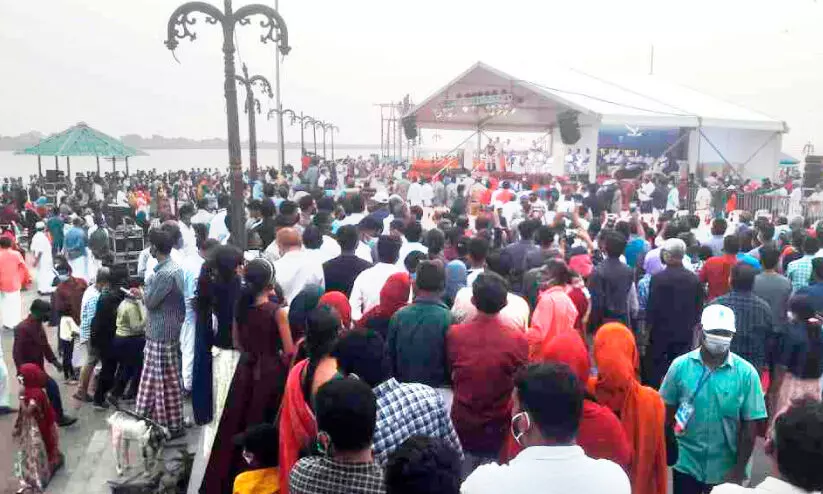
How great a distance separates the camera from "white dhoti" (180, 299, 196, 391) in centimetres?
575

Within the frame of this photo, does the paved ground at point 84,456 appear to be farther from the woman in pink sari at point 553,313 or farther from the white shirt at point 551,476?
the white shirt at point 551,476

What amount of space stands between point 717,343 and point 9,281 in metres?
9.40

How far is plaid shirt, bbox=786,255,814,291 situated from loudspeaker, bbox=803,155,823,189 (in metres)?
15.9

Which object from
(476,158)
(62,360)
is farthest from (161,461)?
(476,158)

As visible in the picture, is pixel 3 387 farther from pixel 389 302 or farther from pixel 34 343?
pixel 389 302

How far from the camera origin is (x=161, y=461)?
505 cm

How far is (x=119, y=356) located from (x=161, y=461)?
54.6 inches

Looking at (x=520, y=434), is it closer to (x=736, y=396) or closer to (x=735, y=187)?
(x=736, y=396)

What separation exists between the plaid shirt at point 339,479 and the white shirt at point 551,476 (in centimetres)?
29

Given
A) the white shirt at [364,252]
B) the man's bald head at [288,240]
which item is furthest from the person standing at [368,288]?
the white shirt at [364,252]

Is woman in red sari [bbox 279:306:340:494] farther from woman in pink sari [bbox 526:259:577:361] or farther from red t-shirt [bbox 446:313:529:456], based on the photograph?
woman in pink sari [bbox 526:259:577:361]

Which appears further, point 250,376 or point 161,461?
point 161,461

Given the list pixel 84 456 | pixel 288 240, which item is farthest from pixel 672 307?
pixel 84 456

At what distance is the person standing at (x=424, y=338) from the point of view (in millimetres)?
3551
